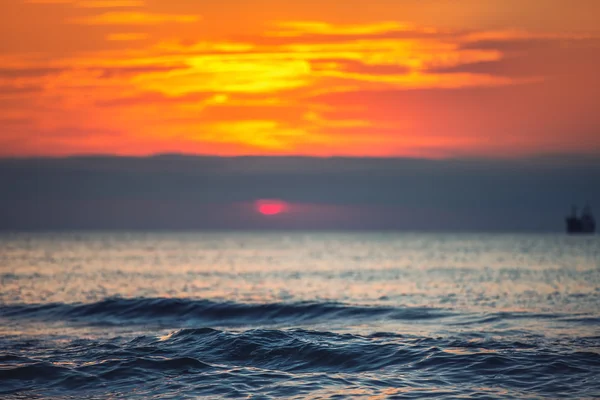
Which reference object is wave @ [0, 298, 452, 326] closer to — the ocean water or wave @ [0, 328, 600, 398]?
the ocean water

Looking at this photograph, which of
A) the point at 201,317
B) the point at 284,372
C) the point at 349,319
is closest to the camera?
the point at 284,372

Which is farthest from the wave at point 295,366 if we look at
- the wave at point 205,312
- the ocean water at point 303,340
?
the wave at point 205,312

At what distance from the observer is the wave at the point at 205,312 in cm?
3209

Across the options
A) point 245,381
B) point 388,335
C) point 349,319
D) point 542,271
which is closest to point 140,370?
point 245,381

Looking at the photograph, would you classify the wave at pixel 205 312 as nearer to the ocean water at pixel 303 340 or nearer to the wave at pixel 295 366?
the ocean water at pixel 303 340

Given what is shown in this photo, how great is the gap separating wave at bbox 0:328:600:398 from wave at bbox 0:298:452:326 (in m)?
A: 7.35

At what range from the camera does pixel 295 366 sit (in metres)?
20.6

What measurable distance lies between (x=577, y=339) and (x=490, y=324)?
476 cm

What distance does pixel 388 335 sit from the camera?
84.6 feet

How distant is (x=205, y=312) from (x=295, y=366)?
14787 millimetres

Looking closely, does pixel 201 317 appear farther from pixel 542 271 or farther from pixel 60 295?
pixel 542 271

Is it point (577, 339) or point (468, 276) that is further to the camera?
point (468, 276)

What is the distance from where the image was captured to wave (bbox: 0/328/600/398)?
17.9 m

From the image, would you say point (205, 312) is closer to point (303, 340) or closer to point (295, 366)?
point (303, 340)
